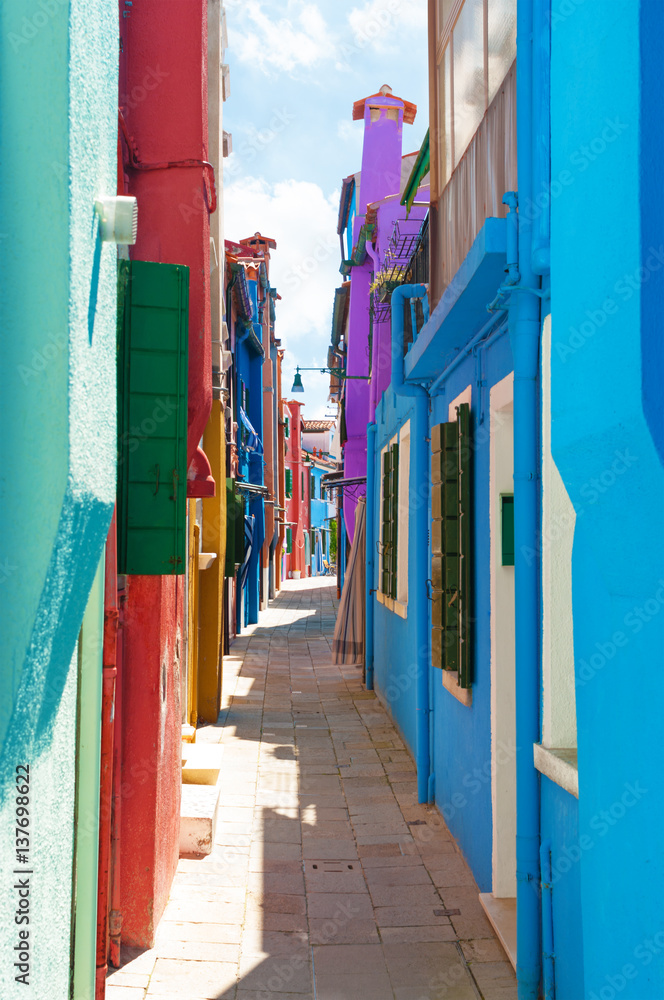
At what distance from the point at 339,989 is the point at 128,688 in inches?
71.6

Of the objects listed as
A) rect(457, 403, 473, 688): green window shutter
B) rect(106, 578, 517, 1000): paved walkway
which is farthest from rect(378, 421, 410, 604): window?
rect(457, 403, 473, 688): green window shutter

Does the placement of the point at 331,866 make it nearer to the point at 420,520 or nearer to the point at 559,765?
the point at 559,765

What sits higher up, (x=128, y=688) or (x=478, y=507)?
→ (x=478, y=507)

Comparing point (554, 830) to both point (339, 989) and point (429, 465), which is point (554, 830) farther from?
point (429, 465)

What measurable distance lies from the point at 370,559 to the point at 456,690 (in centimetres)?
581

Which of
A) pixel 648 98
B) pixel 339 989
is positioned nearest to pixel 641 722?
pixel 648 98

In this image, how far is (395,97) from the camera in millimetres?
15047

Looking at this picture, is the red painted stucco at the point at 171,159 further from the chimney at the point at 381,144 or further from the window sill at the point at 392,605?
the chimney at the point at 381,144

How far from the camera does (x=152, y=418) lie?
421 cm

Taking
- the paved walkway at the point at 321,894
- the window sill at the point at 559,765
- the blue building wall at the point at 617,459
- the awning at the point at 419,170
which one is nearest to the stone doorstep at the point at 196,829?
the paved walkway at the point at 321,894

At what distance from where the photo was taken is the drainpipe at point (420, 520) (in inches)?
263

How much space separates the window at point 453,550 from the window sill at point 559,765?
162 cm

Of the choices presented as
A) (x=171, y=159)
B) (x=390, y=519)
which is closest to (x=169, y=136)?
(x=171, y=159)

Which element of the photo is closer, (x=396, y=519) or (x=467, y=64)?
(x=467, y=64)
